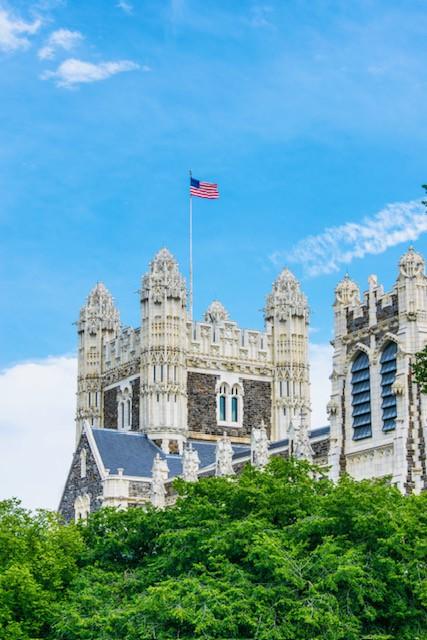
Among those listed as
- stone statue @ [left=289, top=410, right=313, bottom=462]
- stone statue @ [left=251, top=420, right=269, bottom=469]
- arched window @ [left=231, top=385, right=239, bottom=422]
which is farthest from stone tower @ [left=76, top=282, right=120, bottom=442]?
stone statue @ [left=289, top=410, right=313, bottom=462]

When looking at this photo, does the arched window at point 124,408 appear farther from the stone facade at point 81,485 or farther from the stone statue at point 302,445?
the stone statue at point 302,445

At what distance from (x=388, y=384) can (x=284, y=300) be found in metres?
43.7

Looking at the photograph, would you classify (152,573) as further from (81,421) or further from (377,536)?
(81,421)

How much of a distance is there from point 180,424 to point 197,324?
7.93 metres

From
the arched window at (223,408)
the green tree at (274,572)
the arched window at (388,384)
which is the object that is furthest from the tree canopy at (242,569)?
the arched window at (223,408)

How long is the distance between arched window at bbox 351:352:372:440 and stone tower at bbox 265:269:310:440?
3742 centimetres

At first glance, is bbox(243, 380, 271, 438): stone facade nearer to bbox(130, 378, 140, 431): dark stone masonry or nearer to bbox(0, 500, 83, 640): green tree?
bbox(130, 378, 140, 431): dark stone masonry

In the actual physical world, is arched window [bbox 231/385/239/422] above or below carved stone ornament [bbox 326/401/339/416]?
above

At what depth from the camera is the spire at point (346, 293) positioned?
57.6 m

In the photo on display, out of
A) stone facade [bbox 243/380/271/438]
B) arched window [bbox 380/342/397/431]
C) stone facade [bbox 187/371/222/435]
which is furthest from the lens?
stone facade [bbox 243/380/271/438]

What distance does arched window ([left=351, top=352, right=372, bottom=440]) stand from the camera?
5497 centimetres

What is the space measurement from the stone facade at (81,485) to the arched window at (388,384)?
26685 mm

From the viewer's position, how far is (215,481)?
48.0 metres

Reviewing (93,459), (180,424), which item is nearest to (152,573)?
(93,459)
